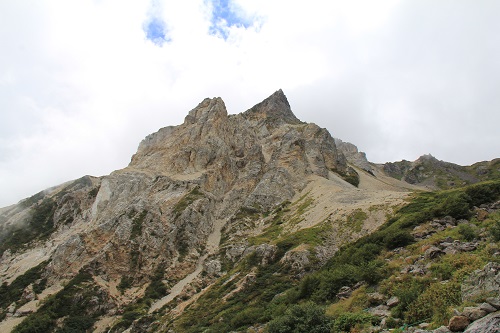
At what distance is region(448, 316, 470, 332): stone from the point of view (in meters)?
10.6

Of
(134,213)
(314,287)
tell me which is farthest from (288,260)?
(134,213)

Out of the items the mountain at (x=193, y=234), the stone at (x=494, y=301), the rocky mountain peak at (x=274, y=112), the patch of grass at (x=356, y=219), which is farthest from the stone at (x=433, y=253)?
the rocky mountain peak at (x=274, y=112)

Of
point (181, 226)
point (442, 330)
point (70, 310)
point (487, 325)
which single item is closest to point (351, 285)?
point (442, 330)

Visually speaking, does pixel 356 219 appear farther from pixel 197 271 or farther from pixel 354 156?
pixel 354 156

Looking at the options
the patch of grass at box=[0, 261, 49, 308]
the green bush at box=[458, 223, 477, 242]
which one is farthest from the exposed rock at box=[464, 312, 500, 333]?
the patch of grass at box=[0, 261, 49, 308]

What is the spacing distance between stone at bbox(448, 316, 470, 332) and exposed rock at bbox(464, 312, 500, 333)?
1.37ft

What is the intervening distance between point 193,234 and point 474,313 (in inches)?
2648

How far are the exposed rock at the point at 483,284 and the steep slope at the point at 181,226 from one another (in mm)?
22159

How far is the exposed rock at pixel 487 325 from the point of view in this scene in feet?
30.6

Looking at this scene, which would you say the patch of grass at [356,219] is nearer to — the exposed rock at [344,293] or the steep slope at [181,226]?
the steep slope at [181,226]

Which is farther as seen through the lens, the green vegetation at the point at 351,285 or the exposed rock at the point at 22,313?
the exposed rock at the point at 22,313

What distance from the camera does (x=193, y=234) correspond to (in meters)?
74.8

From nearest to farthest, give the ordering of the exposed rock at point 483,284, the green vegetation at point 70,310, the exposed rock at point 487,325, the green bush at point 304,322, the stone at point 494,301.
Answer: the exposed rock at point 487,325 → the stone at point 494,301 → the exposed rock at point 483,284 → the green bush at point 304,322 → the green vegetation at point 70,310

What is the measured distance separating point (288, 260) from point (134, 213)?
45.1 m
